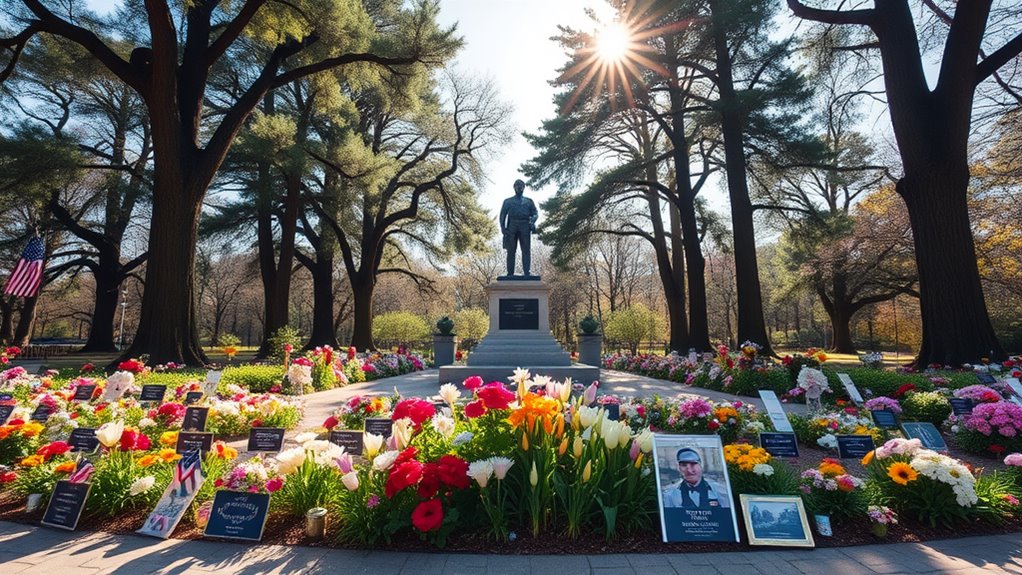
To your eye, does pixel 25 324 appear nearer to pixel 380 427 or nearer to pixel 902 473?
pixel 380 427

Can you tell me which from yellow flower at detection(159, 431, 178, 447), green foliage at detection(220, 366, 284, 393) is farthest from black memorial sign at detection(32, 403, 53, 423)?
green foliage at detection(220, 366, 284, 393)

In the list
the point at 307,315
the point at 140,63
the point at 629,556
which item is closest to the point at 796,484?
the point at 629,556

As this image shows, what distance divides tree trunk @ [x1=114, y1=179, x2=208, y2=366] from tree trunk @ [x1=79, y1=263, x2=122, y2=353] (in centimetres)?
2117

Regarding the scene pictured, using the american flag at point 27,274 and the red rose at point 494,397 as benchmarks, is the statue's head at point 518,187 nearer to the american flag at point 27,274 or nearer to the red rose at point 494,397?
the red rose at point 494,397

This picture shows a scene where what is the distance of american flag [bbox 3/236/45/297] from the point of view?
13859 mm

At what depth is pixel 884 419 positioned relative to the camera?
19.6 ft

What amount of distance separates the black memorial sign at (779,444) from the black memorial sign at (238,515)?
4485 mm

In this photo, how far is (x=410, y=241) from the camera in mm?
26609

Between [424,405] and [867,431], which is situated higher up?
[424,405]

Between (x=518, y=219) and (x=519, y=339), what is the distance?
3505 mm

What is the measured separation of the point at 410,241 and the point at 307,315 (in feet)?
110

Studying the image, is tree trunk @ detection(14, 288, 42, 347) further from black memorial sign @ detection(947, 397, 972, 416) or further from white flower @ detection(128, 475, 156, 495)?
black memorial sign @ detection(947, 397, 972, 416)

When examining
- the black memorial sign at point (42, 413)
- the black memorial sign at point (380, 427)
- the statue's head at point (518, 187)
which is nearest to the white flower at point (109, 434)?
the black memorial sign at point (380, 427)

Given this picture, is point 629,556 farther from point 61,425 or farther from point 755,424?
point 61,425
